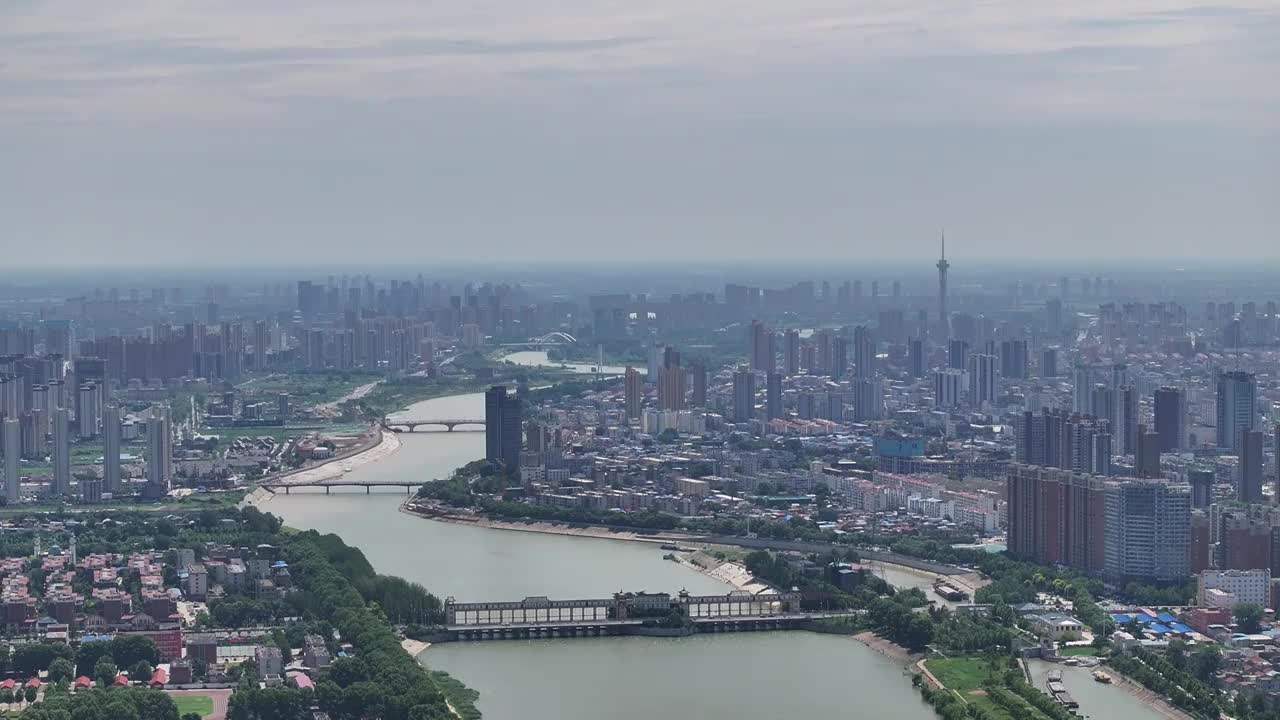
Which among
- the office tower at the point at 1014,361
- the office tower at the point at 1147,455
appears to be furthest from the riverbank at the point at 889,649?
the office tower at the point at 1014,361

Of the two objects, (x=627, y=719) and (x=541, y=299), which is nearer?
(x=627, y=719)

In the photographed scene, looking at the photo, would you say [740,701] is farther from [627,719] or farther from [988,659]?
[988,659]

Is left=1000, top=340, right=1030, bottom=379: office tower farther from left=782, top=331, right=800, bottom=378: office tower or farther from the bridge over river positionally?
the bridge over river

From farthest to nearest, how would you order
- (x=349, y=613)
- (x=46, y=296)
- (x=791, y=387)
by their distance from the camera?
1. (x=46, y=296)
2. (x=791, y=387)
3. (x=349, y=613)

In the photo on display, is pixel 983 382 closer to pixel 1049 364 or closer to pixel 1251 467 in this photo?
pixel 1049 364

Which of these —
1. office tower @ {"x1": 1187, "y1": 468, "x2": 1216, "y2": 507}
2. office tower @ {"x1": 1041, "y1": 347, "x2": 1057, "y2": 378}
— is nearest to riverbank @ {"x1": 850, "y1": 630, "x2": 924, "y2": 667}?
office tower @ {"x1": 1187, "y1": 468, "x2": 1216, "y2": 507}

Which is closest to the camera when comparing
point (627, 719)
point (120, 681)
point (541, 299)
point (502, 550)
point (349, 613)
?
point (627, 719)

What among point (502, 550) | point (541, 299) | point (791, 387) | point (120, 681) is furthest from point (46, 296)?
point (120, 681)
